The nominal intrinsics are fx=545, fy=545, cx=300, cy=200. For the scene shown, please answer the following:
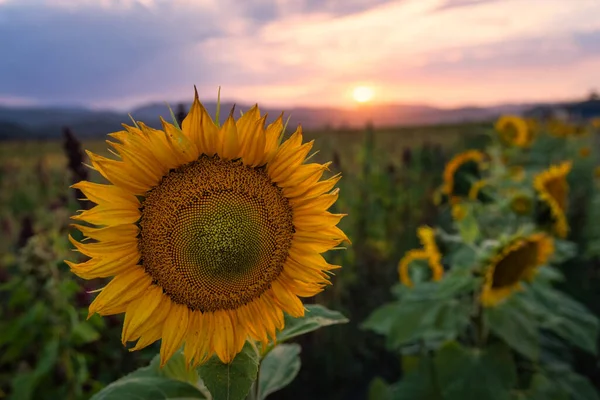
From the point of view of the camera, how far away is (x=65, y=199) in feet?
8.32

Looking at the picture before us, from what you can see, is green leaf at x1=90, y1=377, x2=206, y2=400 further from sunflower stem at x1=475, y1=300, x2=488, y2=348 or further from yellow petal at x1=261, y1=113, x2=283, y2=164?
sunflower stem at x1=475, y1=300, x2=488, y2=348

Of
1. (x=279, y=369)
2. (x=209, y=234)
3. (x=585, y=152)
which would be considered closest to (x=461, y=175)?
(x=279, y=369)

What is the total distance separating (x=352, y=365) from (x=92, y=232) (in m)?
2.81

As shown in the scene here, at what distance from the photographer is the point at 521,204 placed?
3299 millimetres

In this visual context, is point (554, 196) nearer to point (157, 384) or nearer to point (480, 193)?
point (480, 193)

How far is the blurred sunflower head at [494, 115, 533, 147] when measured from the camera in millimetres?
5549

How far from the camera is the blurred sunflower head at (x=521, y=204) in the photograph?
3291 millimetres

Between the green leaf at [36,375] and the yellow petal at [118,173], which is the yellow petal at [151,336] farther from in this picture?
the green leaf at [36,375]

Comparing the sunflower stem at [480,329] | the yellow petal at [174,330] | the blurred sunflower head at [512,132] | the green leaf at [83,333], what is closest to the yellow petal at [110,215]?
the yellow petal at [174,330]

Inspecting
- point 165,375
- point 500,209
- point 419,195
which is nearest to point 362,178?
point 419,195

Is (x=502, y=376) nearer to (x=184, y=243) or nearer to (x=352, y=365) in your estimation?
(x=352, y=365)

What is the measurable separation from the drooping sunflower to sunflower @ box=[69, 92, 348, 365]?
2957 millimetres

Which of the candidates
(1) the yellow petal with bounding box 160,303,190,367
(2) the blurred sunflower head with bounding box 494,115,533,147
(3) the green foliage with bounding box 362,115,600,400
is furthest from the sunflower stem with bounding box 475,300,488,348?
(2) the blurred sunflower head with bounding box 494,115,533,147

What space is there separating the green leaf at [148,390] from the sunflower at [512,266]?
165 cm
